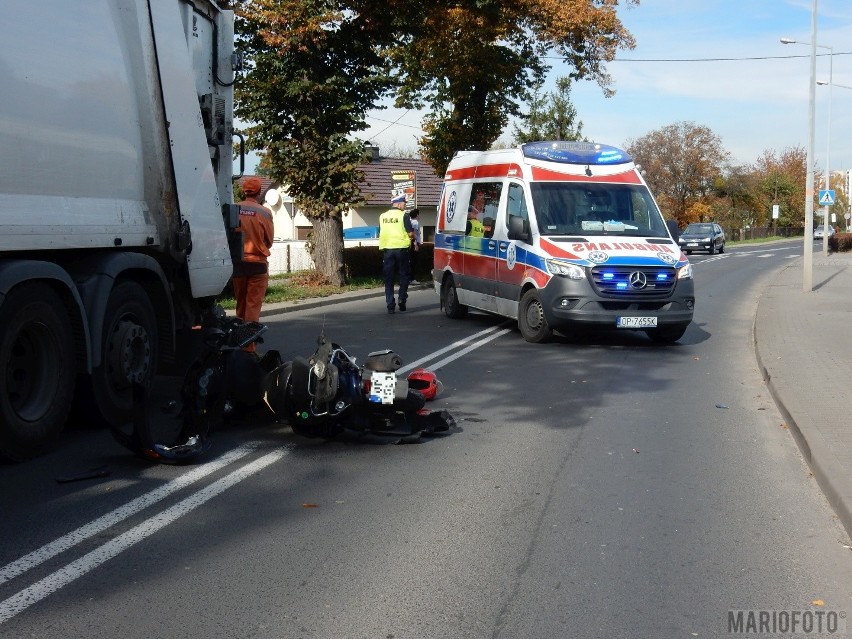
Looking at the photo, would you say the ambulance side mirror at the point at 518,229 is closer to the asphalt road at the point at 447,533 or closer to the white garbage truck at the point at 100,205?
the asphalt road at the point at 447,533

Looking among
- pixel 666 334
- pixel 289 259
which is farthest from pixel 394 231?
pixel 289 259

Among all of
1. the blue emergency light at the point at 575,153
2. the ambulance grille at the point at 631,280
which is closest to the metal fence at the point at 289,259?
the blue emergency light at the point at 575,153

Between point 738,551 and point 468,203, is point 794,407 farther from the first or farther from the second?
point 468,203

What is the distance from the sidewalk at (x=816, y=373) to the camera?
20.9ft

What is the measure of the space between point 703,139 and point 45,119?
82.1 metres

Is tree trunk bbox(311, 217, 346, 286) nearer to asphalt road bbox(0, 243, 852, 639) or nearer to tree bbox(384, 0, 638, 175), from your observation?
tree bbox(384, 0, 638, 175)

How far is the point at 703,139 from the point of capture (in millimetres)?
83500

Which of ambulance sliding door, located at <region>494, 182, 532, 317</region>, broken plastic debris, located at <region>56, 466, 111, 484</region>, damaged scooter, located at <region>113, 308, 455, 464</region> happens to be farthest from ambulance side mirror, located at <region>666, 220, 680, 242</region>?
broken plastic debris, located at <region>56, 466, 111, 484</region>

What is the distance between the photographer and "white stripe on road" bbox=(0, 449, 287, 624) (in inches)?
165

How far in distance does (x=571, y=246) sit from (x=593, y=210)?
0.95 m

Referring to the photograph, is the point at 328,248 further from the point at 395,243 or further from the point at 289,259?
the point at 289,259

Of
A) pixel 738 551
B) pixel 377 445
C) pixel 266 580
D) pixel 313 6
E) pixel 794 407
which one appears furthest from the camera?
pixel 313 6

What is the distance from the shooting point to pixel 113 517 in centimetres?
540

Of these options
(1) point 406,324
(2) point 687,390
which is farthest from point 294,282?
(2) point 687,390
